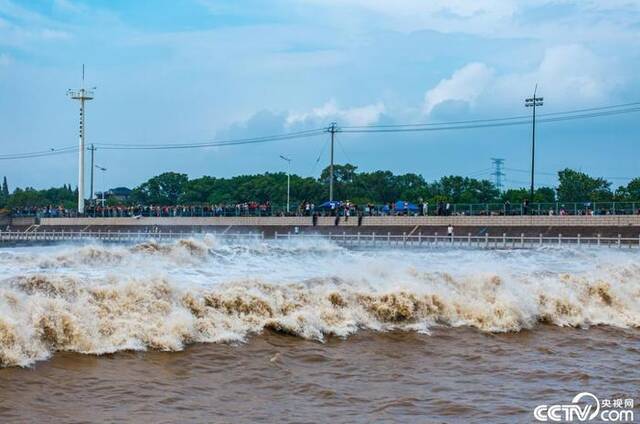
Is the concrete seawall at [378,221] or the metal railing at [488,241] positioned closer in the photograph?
the metal railing at [488,241]

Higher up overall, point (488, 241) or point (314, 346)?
point (488, 241)

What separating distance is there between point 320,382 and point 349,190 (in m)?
114

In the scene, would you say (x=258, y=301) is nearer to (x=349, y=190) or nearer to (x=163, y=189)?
(x=349, y=190)

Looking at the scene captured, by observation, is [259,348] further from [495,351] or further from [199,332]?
[495,351]

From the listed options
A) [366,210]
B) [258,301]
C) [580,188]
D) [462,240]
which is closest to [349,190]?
[580,188]

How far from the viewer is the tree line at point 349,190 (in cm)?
10250

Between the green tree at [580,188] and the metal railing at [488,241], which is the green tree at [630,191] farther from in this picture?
the metal railing at [488,241]

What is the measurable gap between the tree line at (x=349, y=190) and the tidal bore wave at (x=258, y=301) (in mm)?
78980

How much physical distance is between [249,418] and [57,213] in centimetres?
7940

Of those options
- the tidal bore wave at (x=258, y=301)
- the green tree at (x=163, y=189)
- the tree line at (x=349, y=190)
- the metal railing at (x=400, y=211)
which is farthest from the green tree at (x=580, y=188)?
the tidal bore wave at (x=258, y=301)

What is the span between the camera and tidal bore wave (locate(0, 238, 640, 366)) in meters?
13.2

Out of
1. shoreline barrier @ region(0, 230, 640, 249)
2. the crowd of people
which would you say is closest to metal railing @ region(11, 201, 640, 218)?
the crowd of people

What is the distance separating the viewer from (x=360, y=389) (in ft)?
38.5

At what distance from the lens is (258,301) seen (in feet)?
52.3
